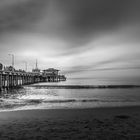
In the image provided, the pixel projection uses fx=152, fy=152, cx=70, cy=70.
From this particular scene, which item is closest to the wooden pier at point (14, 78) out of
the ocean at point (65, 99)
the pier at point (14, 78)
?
the pier at point (14, 78)

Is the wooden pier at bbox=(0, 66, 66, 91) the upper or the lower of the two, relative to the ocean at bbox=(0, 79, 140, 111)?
upper

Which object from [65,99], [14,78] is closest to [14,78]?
[14,78]

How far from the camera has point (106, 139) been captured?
5531 millimetres

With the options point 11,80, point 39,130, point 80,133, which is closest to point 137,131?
point 80,133

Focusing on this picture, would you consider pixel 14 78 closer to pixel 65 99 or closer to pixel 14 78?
pixel 14 78

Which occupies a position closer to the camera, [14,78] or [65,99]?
[65,99]

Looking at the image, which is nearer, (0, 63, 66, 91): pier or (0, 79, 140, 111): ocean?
(0, 79, 140, 111): ocean

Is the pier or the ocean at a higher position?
the pier

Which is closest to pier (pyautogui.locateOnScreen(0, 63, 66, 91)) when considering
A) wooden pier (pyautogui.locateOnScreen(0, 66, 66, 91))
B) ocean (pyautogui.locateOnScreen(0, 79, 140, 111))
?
wooden pier (pyautogui.locateOnScreen(0, 66, 66, 91))

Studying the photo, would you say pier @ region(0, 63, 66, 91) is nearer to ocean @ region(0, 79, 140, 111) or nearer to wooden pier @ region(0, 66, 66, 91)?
wooden pier @ region(0, 66, 66, 91)

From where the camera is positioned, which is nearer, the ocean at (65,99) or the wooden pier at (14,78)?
the ocean at (65,99)

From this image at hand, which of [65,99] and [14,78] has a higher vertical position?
[14,78]

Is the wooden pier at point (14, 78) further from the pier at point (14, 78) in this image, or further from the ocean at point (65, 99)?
the ocean at point (65, 99)

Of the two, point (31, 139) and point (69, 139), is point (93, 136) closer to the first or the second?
point (69, 139)
